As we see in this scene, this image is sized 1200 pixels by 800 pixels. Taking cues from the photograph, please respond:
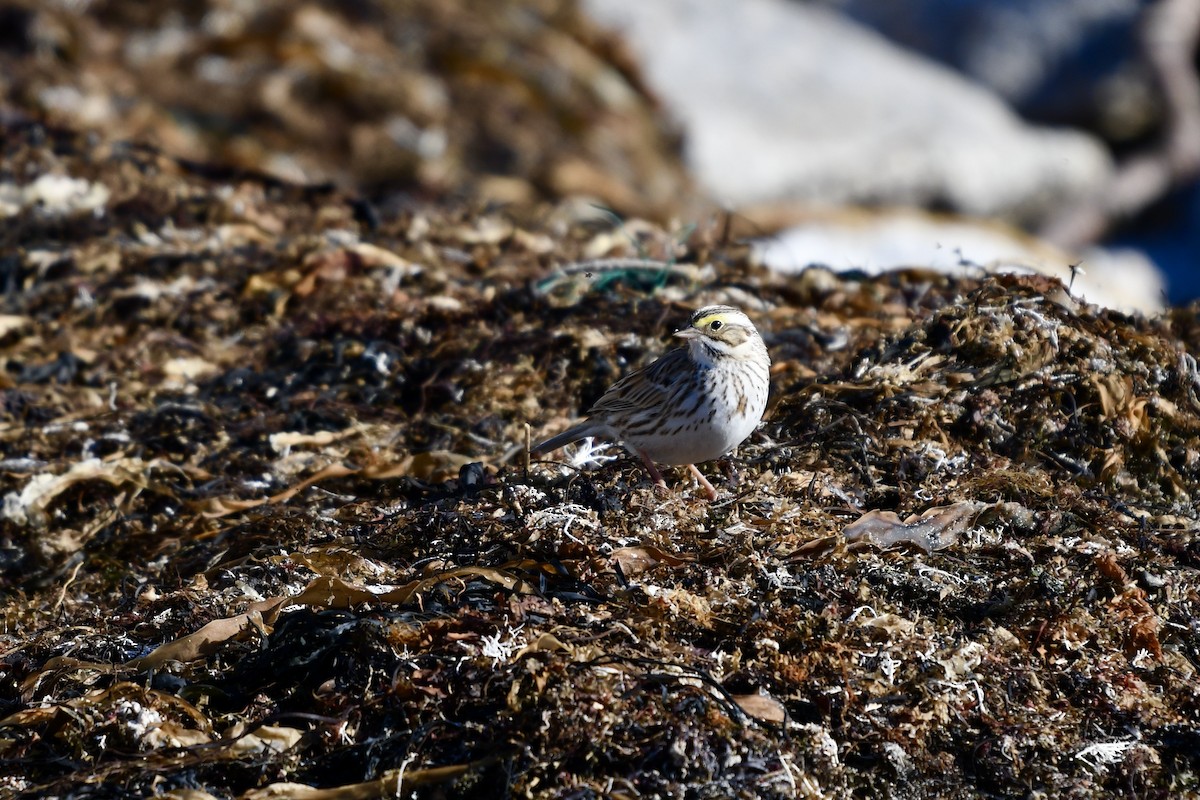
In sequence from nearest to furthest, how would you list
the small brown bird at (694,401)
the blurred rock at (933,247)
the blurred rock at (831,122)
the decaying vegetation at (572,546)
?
the decaying vegetation at (572,546) → the small brown bird at (694,401) → the blurred rock at (933,247) → the blurred rock at (831,122)

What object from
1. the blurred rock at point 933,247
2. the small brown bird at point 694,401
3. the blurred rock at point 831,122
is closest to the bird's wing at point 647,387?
the small brown bird at point 694,401

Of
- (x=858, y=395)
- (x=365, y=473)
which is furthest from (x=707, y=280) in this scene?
(x=365, y=473)

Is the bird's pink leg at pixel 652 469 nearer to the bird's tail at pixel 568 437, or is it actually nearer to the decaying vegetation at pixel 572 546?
the decaying vegetation at pixel 572 546

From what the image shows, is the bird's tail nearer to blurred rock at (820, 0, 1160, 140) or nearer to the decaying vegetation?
the decaying vegetation

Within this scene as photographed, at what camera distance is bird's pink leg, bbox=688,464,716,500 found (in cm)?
434

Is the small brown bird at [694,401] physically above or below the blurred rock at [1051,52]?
below

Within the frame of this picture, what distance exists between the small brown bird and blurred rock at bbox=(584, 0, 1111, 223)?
24.3 feet

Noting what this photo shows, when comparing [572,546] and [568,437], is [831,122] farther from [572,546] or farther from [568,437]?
[572,546]

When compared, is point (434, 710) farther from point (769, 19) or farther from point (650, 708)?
point (769, 19)

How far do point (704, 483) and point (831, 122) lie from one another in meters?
8.67

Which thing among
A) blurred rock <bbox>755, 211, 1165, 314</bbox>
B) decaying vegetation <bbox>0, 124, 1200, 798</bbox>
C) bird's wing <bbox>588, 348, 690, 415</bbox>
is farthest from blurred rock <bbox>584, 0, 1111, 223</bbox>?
bird's wing <bbox>588, 348, 690, 415</bbox>

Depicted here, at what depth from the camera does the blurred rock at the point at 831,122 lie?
1216 centimetres

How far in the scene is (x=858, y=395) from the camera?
466cm

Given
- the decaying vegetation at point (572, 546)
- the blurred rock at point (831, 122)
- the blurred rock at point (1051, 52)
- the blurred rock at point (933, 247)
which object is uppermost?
the blurred rock at point (1051, 52)
